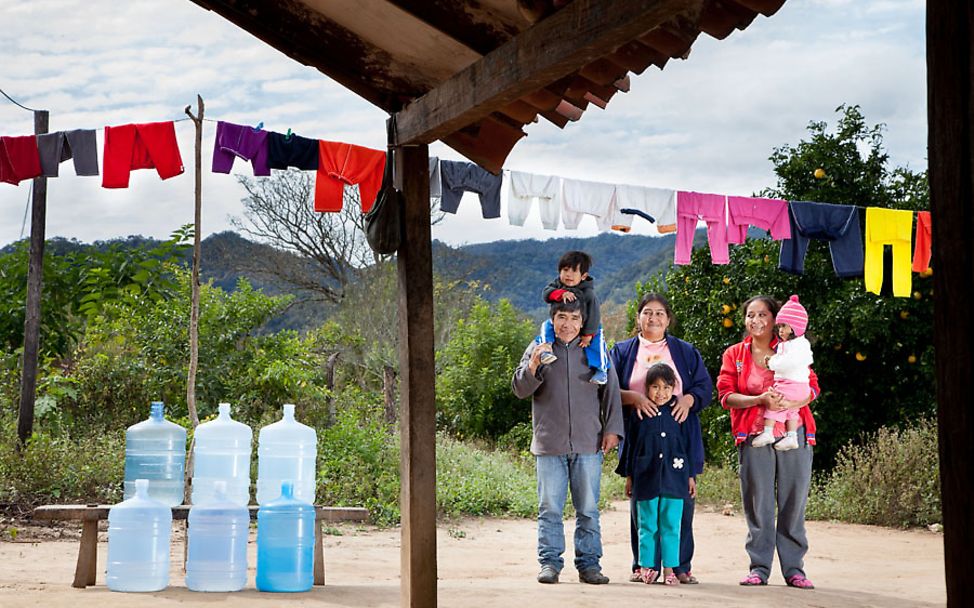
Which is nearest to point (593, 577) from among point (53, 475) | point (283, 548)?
point (283, 548)

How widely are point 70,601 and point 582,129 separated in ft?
104

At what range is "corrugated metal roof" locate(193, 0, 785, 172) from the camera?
13.3 ft

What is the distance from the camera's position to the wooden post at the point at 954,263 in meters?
1.99

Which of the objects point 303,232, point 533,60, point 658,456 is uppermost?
point 303,232

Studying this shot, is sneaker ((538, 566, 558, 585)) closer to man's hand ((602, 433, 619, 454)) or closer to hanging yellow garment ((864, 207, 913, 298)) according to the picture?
man's hand ((602, 433, 619, 454))

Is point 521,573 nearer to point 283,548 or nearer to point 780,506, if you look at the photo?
point 780,506

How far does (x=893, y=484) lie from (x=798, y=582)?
164 inches

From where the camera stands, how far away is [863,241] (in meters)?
9.34

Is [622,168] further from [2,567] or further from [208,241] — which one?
[2,567]

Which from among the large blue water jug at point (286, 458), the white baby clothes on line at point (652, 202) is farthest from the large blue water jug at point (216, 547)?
the white baby clothes on line at point (652, 202)

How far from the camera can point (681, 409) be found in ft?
18.8

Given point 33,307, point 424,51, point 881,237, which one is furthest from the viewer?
point 881,237

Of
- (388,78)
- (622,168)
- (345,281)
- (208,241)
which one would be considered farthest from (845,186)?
(622,168)

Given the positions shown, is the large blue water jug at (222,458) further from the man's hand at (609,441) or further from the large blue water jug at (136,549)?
the man's hand at (609,441)
